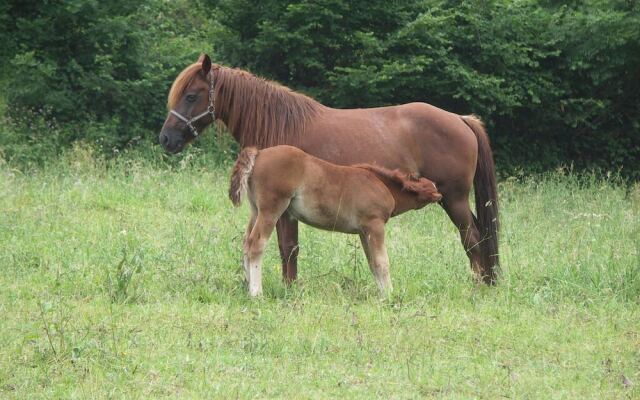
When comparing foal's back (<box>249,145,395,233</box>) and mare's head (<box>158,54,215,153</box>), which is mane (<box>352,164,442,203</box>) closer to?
foal's back (<box>249,145,395,233</box>)

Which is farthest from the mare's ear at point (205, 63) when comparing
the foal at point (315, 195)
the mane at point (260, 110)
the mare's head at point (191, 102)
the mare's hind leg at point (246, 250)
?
the mare's hind leg at point (246, 250)

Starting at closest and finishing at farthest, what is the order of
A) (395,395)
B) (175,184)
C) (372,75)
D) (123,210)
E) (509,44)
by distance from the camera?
(395,395) → (123,210) → (175,184) → (372,75) → (509,44)

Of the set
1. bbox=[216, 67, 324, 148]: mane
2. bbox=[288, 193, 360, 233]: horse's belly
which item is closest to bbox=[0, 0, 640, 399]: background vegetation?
bbox=[288, 193, 360, 233]: horse's belly

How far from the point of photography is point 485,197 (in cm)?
912

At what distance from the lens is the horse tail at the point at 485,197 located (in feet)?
29.2

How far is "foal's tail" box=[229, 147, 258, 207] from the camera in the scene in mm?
7641

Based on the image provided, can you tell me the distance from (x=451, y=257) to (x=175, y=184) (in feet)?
15.8

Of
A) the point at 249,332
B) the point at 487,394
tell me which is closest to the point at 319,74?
the point at 249,332

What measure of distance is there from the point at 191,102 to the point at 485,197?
9.85 feet

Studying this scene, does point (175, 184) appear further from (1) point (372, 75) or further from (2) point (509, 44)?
(2) point (509, 44)

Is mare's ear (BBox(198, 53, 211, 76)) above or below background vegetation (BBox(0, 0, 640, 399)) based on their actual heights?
above

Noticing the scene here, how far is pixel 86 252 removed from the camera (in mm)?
9000

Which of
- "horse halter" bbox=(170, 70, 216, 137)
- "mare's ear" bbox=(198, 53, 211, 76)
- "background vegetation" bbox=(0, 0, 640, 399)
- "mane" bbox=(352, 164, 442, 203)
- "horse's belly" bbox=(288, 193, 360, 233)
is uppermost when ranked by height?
"mare's ear" bbox=(198, 53, 211, 76)

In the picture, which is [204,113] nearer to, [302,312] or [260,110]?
[260,110]
